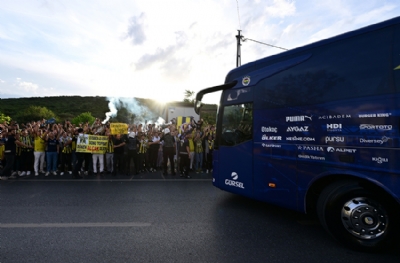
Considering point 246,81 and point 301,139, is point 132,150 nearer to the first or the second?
point 246,81

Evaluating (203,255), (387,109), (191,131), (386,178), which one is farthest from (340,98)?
(191,131)

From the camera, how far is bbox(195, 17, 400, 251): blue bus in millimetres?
3340

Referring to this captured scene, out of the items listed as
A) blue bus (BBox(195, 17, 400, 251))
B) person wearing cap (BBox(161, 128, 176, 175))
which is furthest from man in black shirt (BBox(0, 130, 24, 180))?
blue bus (BBox(195, 17, 400, 251))

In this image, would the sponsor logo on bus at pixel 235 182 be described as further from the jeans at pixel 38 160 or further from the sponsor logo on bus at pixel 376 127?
the jeans at pixel 38 160

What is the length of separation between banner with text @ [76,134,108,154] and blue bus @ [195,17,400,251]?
649cm

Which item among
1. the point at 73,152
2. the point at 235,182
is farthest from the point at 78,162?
the point at 235,182

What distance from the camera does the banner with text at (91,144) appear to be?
947cm

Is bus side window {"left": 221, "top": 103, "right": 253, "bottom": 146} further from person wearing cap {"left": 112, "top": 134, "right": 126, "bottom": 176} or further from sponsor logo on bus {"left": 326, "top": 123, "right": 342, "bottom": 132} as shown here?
person wearing cap {"left": 112, "top": 134, "right": 126, "bottom": 176}

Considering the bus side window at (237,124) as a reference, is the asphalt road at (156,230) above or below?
below

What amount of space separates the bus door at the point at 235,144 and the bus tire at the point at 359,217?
154cm

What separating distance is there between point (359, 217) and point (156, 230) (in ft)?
9.65

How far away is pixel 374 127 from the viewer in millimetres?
3350

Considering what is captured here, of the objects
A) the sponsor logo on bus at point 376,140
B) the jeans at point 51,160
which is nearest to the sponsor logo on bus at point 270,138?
the sponsor logo on bus at point 376,140

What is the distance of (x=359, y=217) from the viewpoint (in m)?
3.50
